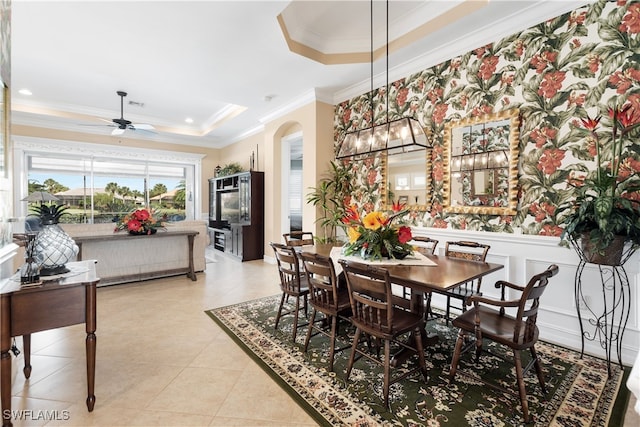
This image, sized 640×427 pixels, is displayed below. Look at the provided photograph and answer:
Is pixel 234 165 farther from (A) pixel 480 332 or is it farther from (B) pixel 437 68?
(A) pixel 480 332

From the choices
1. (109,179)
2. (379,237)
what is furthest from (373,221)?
(109,179)

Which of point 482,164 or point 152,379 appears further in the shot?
point 482,164

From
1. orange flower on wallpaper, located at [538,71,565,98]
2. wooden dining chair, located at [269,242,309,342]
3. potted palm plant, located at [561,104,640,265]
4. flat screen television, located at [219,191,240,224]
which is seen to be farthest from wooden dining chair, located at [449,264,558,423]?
flat screen television, located at [219,191,240,224]

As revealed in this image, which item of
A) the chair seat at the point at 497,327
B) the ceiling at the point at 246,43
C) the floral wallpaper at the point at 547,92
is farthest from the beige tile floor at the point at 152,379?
the ceiling at the point at 246,43

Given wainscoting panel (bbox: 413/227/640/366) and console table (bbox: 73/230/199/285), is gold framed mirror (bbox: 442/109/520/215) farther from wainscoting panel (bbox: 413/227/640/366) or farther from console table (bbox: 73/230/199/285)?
console table (bbox: 73/230/199/285)

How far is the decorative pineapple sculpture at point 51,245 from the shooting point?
5.85ft

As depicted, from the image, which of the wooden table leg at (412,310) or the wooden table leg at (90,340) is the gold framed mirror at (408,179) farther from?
the wooden table leg at (90,340)

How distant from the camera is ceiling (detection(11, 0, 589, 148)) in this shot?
2.96m

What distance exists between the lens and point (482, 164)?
3.24m

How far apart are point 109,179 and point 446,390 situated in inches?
343

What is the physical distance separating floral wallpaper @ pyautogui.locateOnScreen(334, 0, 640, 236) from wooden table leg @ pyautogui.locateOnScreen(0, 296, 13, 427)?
3.67 m

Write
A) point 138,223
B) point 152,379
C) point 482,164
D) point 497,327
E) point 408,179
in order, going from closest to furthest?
point 497,327 < point 152,379 < point 482,164 < point 408,179 < point 138,223

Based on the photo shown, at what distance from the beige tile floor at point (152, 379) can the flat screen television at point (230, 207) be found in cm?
366

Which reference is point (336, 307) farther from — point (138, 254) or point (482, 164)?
point (138, 254)
